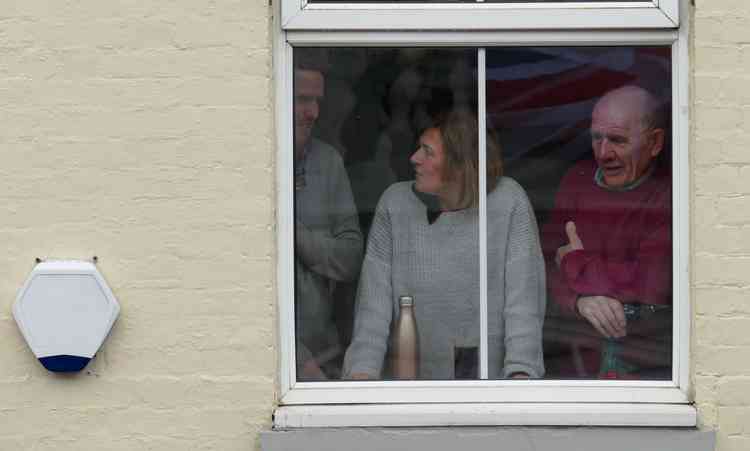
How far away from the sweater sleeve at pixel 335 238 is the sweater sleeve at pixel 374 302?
48 millimetres

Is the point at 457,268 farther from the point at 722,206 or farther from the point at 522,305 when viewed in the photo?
the point at 722,206

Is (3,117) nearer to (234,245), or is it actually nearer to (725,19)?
(234,245)

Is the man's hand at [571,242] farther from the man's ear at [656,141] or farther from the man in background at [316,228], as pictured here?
the man in background at [316,228]

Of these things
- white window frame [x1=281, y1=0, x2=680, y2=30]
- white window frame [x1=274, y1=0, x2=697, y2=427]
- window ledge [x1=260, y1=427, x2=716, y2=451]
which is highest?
white window frame [x1=281, y1=0, x2=680, y2=30]

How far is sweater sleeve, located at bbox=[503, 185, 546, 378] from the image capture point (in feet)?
17.3

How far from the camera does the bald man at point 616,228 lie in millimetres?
5234

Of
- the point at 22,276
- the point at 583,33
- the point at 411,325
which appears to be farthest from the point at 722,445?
the point at 22,276

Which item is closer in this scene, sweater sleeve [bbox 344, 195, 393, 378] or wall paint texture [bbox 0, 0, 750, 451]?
wall paint texture [bbox 0, 0, 750, 451]

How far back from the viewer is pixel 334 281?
5285mm

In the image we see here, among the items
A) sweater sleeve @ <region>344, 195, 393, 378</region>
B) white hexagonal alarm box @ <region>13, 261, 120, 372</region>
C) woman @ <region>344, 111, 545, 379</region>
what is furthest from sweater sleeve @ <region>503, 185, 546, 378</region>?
white hexagonal alarm box @ <region>13, 261, 120, 372</region>

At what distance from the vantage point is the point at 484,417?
5109mm

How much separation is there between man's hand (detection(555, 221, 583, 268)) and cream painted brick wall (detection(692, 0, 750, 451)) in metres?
0.39

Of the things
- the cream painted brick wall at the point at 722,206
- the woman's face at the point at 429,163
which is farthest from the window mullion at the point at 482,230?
the cream painted brick wall at the point at 722,206

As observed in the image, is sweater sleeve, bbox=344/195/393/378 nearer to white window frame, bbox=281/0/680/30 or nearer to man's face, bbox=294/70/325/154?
A: man's face, bbox=294/70/325/154
